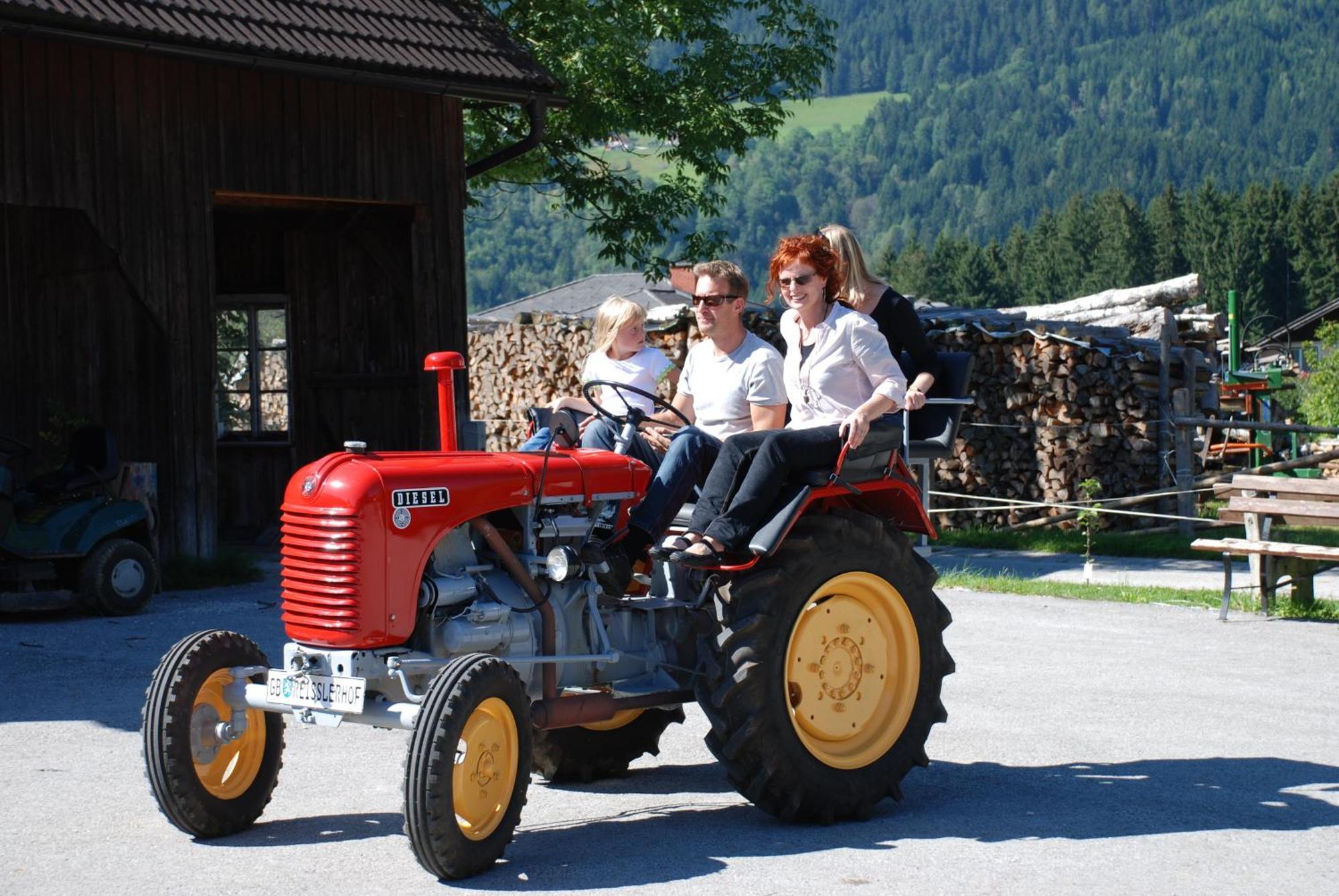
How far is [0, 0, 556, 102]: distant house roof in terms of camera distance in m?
11.2

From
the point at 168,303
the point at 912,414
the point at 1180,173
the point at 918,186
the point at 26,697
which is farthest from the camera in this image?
the point at 918,186

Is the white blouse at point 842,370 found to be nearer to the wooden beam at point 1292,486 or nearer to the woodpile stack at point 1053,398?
the wooden beam at point 1292,486

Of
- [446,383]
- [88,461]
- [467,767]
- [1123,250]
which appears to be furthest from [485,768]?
[1123,250]

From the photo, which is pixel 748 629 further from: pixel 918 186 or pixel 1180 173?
pixel 918 186

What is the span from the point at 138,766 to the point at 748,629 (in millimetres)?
2589

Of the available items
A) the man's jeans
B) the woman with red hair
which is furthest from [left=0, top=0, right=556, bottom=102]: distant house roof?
the man's jeans

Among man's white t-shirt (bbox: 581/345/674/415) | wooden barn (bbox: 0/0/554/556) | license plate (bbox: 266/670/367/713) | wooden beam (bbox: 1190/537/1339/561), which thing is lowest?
wooden beam (bbox: 1190/537/1339/561)

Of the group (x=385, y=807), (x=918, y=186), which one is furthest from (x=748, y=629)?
(x=918, y=186)

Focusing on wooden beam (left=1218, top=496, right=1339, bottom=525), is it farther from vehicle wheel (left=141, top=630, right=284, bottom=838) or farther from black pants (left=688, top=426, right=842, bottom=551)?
vehicle wheel (left=141, top=630, right=284, bottom=838)

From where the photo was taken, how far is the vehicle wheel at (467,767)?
15.7 feet

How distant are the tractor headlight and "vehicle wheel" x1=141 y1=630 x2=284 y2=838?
3.33ft

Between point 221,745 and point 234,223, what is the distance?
38.8ft

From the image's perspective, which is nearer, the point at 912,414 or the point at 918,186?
the point at 912,414

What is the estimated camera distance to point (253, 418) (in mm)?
17031
